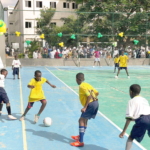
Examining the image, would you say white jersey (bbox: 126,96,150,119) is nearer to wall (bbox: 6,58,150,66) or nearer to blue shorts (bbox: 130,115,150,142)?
blue shorts (bbox: 130,115,150,142)

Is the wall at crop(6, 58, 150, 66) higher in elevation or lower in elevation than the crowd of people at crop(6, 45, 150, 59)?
lower

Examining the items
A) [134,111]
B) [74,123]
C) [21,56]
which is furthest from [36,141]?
[21,56]

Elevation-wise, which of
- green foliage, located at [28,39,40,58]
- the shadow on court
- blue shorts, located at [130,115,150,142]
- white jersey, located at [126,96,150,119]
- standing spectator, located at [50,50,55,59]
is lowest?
the shadow on court

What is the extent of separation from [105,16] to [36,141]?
23.7 meters

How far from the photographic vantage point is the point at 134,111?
13.1 ft

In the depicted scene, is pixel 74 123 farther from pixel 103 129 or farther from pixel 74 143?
pixel 74 143

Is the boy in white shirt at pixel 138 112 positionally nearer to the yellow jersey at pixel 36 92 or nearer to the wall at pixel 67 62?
the yellow jersey at pixel 36 92

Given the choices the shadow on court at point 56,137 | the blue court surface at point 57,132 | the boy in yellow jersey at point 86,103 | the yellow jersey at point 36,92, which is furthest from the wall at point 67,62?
the boy in yellow jersey at point 86,103

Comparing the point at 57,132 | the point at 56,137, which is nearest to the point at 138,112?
the point at 56,137

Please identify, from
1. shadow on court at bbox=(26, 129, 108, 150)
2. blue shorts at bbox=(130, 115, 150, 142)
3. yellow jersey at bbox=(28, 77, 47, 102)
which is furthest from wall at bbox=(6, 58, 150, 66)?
blue shorts at bbox=(130, 115, 150, 142)

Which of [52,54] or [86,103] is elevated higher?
[52,54]

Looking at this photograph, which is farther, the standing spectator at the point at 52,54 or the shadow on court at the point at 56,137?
the standing spectator at the point at 52,54

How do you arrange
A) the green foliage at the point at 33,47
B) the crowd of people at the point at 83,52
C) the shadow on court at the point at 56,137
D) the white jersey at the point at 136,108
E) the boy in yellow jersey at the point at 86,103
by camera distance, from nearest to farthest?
the white jersey at the point at 136,108
the boy in yellow jersey at the point at 86,103
the shadow on court at the point at 56,137
the crowd of people at the point at 83,52
the green foliage at the point at 33,47

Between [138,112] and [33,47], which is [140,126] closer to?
[138,112]
